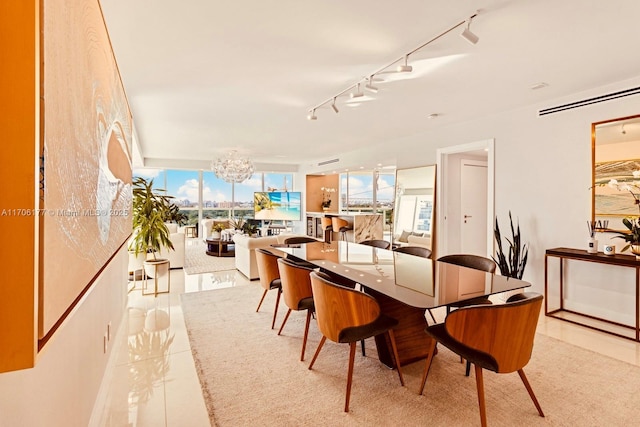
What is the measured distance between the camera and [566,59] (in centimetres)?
288

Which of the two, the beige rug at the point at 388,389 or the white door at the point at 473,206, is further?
the white door at the point at 473,206

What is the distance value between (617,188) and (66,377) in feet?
15.8

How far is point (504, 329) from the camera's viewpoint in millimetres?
1764

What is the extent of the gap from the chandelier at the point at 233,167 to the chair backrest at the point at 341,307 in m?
5.53

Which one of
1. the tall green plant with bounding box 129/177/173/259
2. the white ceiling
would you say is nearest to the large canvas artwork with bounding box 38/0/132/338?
the white ceiling

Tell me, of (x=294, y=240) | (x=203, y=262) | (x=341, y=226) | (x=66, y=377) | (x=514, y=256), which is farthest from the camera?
(x=341, y=226)

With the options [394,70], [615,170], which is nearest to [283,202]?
[394,70]

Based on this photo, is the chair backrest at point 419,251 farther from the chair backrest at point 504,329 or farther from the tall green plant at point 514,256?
the chair backrest at point 504,329

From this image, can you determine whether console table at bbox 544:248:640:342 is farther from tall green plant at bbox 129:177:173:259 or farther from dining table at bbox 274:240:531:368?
tall green plant at bbox 129:177:173:259

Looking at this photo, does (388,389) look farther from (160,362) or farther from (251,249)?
(251,249)

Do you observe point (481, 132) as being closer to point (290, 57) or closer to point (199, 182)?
point (290, 57)

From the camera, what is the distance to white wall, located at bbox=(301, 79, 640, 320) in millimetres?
3590

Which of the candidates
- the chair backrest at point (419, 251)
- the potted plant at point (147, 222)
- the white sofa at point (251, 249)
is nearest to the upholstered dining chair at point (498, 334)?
the chair backrest at point (419, 251)

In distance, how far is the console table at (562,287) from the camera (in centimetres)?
320
